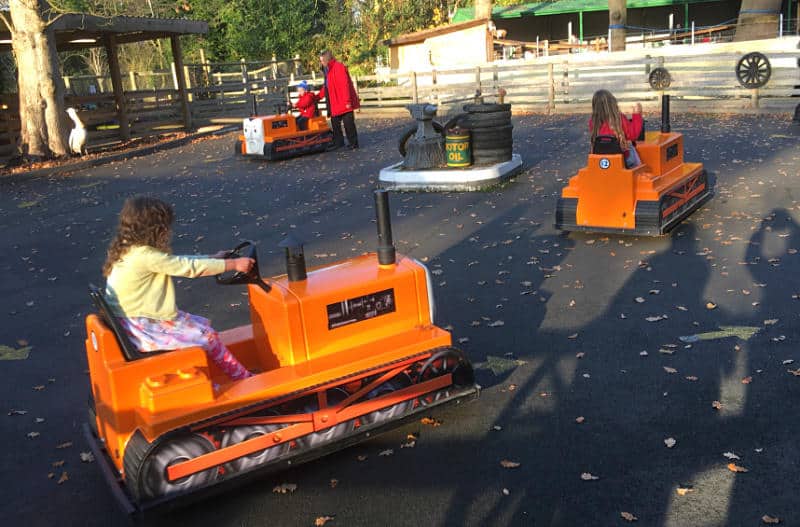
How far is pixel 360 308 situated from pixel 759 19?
75.4 ft

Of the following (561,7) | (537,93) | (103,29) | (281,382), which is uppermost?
(561,7)

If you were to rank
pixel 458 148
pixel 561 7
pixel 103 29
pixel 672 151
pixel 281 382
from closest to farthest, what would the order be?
1. pixel 281 382
2. pixel 672 151
3. pixel 458 148
4. pixel 103 29
5. pixel 561 7

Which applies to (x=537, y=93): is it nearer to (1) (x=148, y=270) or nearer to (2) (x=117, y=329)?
(1) (x=148, y=270)

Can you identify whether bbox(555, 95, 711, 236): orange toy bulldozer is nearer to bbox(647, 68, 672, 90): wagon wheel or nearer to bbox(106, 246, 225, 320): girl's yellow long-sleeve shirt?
bbox(106, 246, 225, 320): girl's yellow long-sleeve shirt

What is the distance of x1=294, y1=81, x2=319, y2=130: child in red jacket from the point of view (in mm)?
15359

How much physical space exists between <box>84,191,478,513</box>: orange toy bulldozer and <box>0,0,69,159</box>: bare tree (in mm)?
14753

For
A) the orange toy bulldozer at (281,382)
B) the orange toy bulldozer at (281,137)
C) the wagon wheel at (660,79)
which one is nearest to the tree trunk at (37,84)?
the orange toy bulldozer at (281,137)

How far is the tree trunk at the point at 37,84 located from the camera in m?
16.3

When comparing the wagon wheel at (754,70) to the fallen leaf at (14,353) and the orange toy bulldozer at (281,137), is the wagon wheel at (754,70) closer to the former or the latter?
the orange toy bulldozer at (281,137)

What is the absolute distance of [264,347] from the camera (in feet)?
13.8

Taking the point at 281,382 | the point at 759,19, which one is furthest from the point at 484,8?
the point at 281,382

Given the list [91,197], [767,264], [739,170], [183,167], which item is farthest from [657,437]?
[183,167]

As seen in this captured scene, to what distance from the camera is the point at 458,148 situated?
11234mm

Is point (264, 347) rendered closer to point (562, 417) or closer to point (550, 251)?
point (562, 417)
